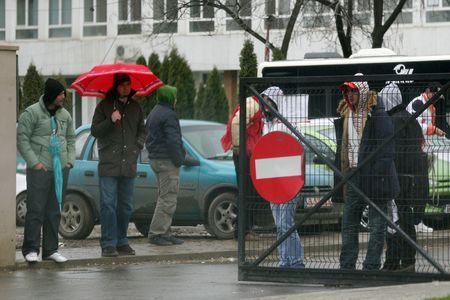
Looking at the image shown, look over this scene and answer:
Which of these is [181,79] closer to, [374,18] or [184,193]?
[374,18]

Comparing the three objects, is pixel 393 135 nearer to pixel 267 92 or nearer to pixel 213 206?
pixel 267 92

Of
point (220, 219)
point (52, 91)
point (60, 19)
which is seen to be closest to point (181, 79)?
point (60, 19)

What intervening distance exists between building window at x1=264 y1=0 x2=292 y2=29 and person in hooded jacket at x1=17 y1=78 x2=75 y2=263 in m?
12.4

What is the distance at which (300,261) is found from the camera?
10.6 m

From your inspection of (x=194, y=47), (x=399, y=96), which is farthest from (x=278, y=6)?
(x=399, y=96)

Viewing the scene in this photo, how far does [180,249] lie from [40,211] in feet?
8.02

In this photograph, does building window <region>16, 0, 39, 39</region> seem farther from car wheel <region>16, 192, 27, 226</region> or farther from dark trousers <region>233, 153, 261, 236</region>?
dark trousers <region>233, 153, 261, 236</region>

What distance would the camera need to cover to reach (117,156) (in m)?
13.7

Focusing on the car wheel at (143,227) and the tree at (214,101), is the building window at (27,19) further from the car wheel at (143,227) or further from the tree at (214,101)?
the car wheel at (143,227)

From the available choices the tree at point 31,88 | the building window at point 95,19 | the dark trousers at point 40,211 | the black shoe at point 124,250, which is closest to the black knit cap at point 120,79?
the dark trousers at point 40,211

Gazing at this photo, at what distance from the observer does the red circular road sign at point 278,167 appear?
10.4 m

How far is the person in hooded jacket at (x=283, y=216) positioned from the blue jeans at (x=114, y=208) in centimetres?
340

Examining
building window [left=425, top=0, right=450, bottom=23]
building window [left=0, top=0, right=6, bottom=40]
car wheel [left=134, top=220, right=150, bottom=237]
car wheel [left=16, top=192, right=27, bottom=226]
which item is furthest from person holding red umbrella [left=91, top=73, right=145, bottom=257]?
building window [left=0, top=0, right=6, bottom=40]

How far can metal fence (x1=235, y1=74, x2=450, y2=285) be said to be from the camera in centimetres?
988
